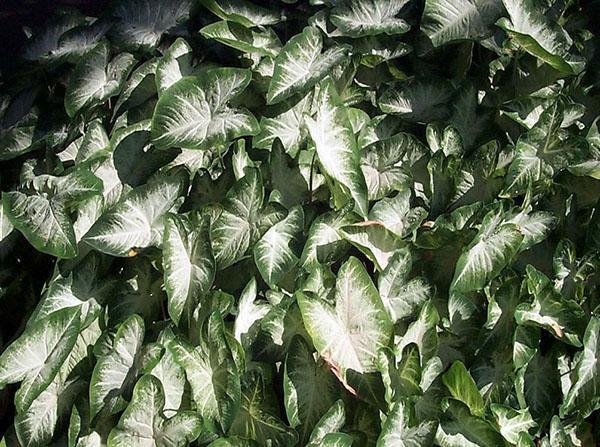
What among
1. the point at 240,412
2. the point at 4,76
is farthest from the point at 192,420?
the point at 4,76

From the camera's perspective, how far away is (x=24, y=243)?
149 centimetres

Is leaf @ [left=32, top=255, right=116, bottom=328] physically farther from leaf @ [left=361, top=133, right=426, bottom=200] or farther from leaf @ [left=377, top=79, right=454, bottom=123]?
leaf @ [left=377, top=79, right=454, bottom=123]

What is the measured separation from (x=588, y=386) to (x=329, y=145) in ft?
1.83

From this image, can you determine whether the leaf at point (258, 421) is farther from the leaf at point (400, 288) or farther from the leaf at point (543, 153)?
the leaf at point (543, 153)

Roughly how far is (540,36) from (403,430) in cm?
71

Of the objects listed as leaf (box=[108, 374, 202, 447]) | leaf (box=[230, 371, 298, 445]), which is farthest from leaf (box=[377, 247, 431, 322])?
leaf (box=[108, 374, 202, 447])

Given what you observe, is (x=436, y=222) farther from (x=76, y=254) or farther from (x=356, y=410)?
(x=76, y=254)

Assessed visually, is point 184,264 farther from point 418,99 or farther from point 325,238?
point 418,99

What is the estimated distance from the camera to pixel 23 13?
6.15 feet

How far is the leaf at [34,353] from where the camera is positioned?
3.95ft

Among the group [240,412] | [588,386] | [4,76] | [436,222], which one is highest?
[4,76]

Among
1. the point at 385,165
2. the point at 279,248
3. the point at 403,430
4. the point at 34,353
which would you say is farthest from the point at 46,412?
the point at 385,165

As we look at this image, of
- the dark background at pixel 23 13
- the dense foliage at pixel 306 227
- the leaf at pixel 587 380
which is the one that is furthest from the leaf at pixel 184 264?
the dark background at pixel 23 13

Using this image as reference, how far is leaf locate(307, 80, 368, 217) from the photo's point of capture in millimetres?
1273
